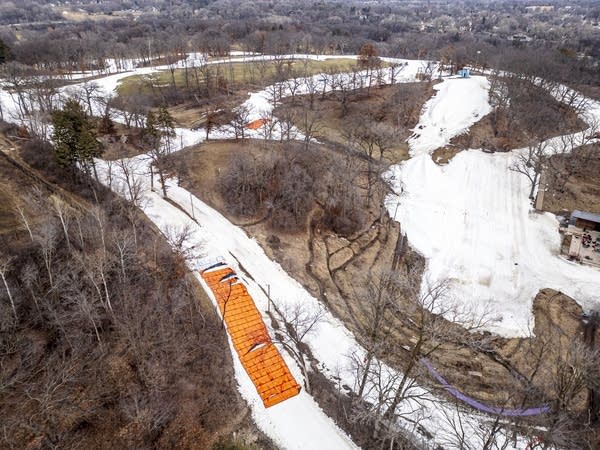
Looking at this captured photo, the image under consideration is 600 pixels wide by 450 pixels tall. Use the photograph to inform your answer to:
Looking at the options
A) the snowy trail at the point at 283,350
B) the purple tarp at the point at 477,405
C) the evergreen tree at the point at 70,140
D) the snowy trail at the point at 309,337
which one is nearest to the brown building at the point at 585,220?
the snowy trail at the point at 309,337

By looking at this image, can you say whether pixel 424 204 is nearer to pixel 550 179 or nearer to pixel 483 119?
pixel 550 179

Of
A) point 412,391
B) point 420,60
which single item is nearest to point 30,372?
point 412,391

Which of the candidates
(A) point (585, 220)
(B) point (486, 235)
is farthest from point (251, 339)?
(A) point (585, 220)

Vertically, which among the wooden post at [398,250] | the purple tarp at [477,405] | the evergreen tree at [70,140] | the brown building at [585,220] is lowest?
the purple tarp at [477,405]

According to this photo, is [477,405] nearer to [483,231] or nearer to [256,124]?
[483,231]

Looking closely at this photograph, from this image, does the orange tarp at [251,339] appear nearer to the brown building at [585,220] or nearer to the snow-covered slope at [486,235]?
the snow-covered slope at [486,235]

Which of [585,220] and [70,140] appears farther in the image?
[585,220]
